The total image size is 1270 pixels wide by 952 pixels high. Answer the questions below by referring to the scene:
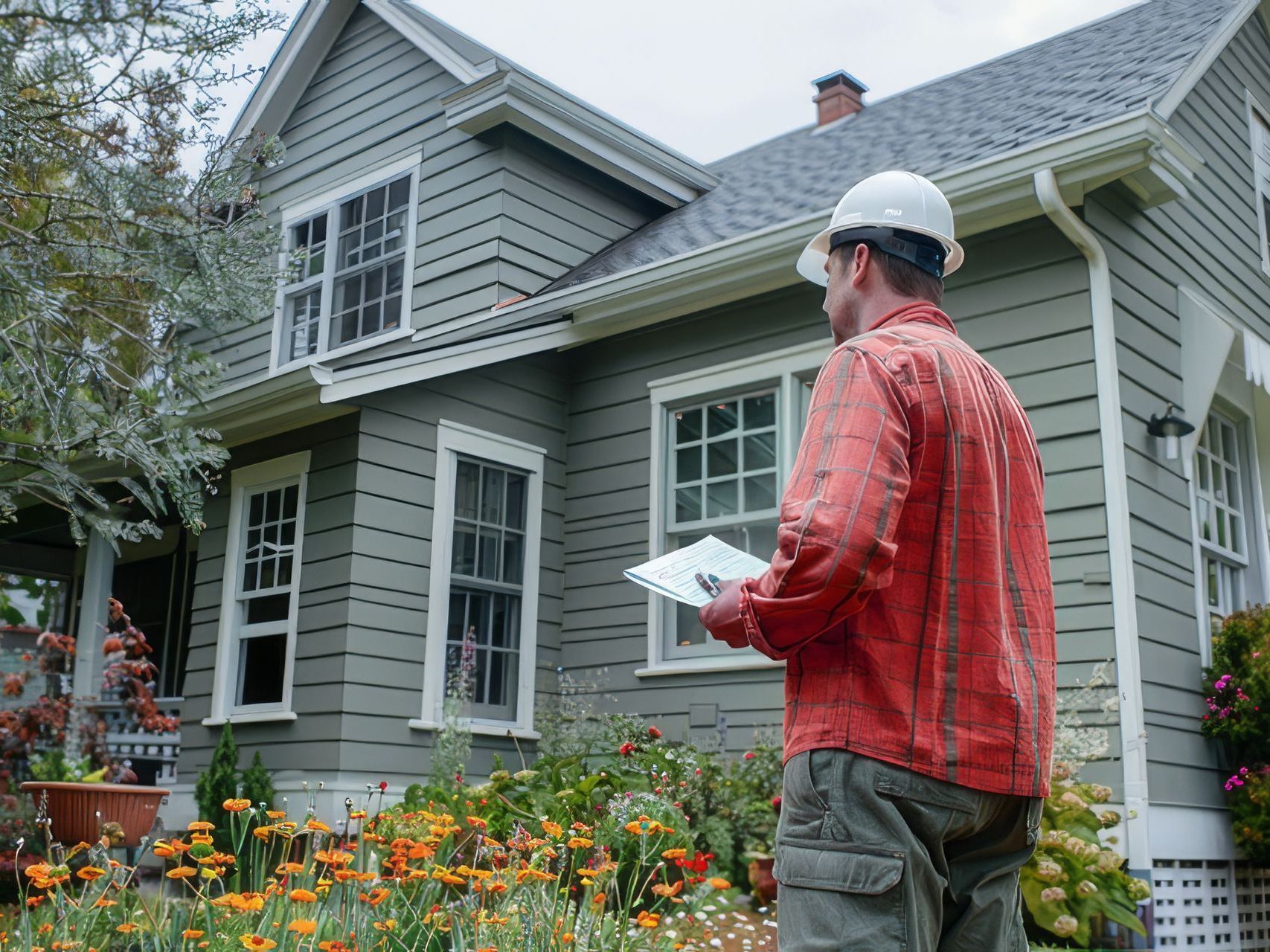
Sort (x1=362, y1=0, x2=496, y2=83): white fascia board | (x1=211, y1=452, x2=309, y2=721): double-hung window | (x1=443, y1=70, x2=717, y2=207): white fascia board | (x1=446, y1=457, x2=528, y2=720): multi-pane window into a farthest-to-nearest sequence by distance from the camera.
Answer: (x1=362, y1=0, x2=496, y2=83): white fascia board → (x1=443, y1=70, x2=717, y2=207): white fascia board → (x1=211, y1=452, x2=309, y2=721): double-hung window → (x1=446, y1=457, x2=528, y2=720): multi-pane window

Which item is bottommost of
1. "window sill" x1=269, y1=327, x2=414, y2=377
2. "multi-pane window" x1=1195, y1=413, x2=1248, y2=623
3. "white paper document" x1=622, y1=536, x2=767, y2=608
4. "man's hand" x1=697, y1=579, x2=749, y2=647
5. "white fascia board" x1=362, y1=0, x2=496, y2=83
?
"man's hand" x1=697, y1=579, x2=749, y2=647

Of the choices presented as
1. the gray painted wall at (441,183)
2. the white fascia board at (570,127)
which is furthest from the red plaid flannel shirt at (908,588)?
the white fascia board at (570,127)

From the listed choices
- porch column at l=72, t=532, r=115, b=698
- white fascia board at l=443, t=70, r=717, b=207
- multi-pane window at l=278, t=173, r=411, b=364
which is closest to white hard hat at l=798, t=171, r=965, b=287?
white fascia board at l=443, t=70, r=717, b=207

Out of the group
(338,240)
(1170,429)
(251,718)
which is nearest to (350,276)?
(338,240)

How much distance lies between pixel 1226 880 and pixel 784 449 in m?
3.31

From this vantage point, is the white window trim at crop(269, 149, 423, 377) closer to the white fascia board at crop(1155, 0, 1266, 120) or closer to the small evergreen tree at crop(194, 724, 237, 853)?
the small evergreen tree at crop(194, 724, 237, 853)

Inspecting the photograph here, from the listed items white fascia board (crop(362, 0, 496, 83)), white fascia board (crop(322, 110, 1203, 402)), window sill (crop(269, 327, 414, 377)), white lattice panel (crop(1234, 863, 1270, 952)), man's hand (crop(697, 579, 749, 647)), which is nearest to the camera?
man's hand (crop(697, 579, 749, 647))

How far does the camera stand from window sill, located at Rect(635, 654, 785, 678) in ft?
24.2

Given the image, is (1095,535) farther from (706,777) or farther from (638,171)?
(638,171)

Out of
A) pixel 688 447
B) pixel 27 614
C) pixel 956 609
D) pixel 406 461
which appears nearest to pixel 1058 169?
pixel 688 447

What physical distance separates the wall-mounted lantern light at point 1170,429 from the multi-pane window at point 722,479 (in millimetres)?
2089

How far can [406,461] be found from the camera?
25.9 ft

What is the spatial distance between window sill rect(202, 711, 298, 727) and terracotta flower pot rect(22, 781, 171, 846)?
3.23 feet

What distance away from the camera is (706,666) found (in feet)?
24.9
